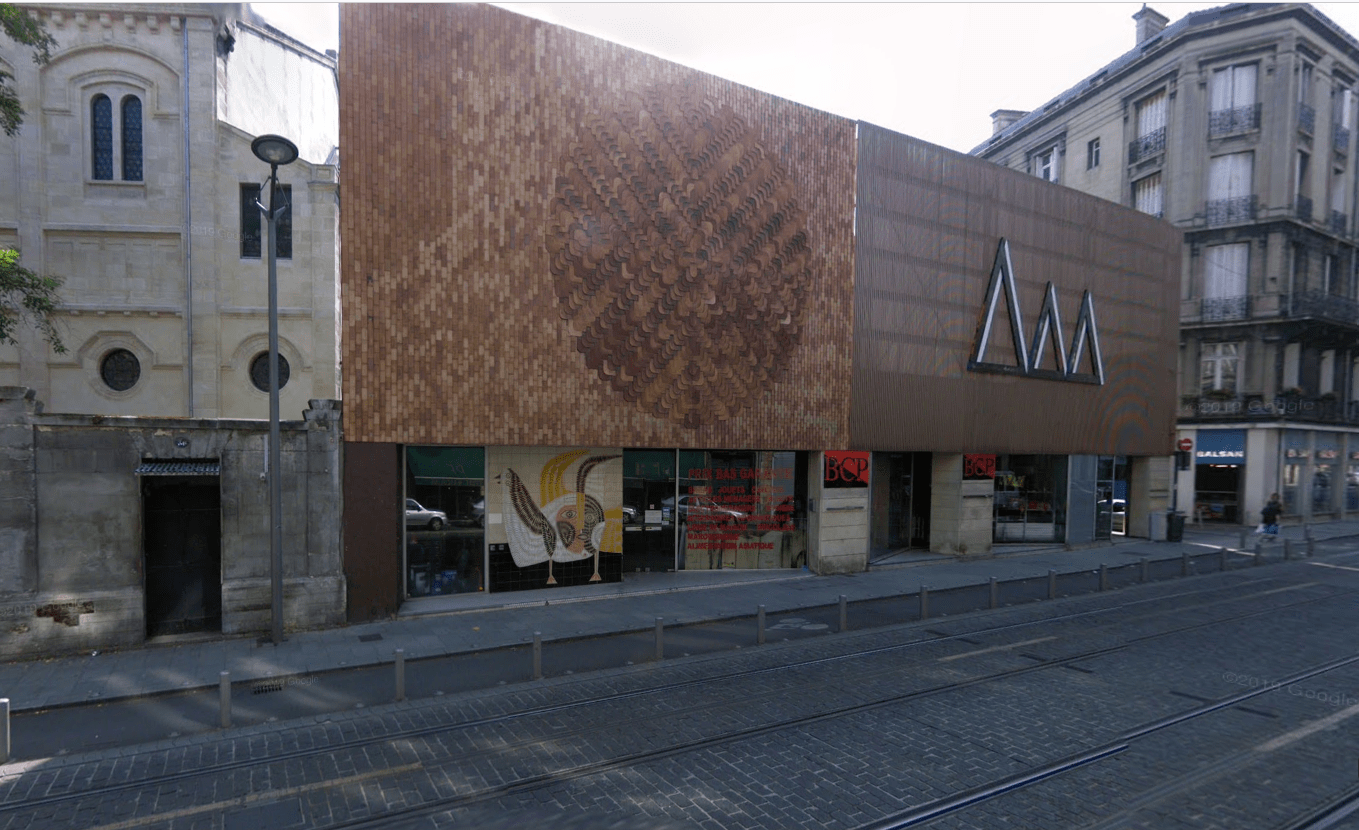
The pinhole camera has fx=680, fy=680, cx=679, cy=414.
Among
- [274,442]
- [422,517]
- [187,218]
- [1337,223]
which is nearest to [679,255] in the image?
[422,517]

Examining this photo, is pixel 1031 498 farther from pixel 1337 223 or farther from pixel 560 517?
pixel 1337 223

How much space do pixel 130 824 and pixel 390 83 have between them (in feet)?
40.1

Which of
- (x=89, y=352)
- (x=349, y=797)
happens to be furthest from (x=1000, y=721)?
(x=89, y=352)

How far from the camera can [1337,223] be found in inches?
1299

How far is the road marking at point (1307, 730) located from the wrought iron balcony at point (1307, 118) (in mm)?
33542

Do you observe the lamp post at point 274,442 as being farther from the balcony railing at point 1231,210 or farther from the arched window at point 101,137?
the balcony railing at point 1231,210

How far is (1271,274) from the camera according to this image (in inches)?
1201

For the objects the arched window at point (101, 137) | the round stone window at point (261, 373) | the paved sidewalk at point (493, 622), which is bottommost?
the paved sidewalk at point (493, 622)

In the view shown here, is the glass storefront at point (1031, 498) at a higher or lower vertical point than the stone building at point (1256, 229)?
lower

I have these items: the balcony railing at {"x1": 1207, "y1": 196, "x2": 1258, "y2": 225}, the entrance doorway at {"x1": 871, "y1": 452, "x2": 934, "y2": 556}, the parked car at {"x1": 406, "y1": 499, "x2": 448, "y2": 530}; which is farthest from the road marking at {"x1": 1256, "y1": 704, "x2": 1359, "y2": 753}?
the balcony railing at {"x1": 1207, "y1": 196, "x2": 1258, "y2": 225}

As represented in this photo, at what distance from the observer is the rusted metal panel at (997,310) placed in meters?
19.3

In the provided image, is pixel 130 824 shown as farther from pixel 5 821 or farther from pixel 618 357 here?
pixel 618 357

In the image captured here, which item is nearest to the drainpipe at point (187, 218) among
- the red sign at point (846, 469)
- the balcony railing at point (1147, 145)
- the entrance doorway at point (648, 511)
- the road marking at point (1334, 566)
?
the entrance doorway at point (648, 511)

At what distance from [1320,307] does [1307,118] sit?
28.5 ft
